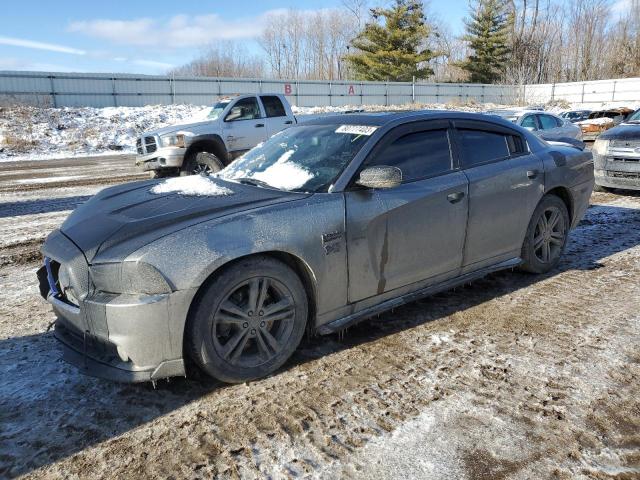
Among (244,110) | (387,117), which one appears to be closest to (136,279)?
(387,117)

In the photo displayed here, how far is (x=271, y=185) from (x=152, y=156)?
24.3 feet

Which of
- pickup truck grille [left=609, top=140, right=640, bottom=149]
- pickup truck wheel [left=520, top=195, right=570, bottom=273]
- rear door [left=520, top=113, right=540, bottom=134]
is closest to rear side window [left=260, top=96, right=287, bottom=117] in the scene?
rear door [left=520, top=113, right=540, bottom=134]

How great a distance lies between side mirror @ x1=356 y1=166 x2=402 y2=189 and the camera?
3334 millimetres

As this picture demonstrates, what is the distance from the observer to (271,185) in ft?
12.0

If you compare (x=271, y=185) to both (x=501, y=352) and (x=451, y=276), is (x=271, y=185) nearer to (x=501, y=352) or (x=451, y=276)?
(x=451, y=276)

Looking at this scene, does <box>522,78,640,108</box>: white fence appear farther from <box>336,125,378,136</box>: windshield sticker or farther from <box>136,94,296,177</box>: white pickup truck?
<box>336,125,378,136</box>: windshield sticker

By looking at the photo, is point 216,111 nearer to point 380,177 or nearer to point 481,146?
point 481,146

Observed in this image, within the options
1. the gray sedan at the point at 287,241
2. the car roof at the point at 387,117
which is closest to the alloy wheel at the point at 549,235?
the gray sedan at the point at 287,241

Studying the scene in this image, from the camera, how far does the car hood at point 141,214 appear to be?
282cm

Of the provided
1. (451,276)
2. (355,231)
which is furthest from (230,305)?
(451,276)

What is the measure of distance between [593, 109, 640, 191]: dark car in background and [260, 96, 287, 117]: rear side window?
6.63 m

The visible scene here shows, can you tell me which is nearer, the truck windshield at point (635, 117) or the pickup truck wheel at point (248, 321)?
the pickup truck wheel at point (248, 321)

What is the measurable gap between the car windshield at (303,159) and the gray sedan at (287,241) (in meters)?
0.02

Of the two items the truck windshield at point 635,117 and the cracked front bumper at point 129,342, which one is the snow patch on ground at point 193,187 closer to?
the cracked front bumper at point 129,342
